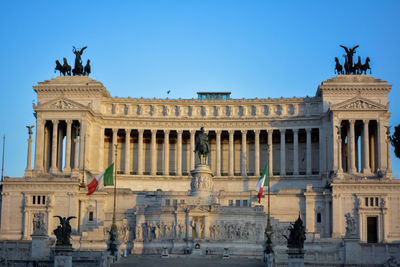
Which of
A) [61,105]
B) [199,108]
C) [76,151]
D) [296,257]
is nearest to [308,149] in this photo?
[199,108]

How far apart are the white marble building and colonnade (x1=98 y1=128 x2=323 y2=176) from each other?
17 cm

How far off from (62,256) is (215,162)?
2405 inches

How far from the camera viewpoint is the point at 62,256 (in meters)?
56.5

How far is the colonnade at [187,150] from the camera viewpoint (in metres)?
111

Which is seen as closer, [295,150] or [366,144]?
[366,144]

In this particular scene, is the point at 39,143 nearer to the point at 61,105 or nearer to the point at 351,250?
the point at 61,105

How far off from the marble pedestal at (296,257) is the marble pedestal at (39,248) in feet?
92.9

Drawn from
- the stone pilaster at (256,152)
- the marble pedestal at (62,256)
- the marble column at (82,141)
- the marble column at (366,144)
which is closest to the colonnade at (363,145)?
the marble column at (366,144)

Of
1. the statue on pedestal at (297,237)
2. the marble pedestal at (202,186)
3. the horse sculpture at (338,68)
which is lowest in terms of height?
the statue on pedestal at (297,237)

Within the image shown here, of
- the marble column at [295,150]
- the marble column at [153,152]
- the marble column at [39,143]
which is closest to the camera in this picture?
the marble column at [39,143]

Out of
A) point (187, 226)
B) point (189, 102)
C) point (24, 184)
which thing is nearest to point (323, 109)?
point (189, 102)

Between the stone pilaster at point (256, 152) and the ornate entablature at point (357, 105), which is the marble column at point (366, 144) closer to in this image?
the ornate entablature at point (357, 105)

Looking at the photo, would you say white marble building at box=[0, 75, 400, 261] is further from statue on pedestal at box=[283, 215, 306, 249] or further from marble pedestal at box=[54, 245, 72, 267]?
statue on pedestal at box=[283, 215, 306, 249]

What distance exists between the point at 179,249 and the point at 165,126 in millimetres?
37732
